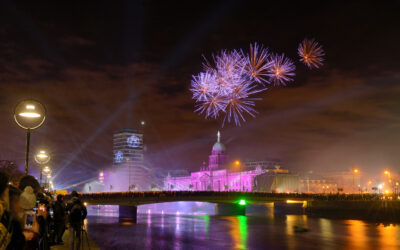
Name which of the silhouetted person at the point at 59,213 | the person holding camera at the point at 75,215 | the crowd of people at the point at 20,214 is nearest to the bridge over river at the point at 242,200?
the silhouetted person at the point at 59,213

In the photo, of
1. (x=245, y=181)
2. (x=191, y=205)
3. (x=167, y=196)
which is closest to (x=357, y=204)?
(x=167, y=196)

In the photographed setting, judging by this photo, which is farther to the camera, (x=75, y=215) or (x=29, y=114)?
(x=29, y=114)

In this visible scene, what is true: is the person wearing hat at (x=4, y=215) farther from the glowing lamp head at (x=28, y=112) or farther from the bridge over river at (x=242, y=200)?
the bridge over river at (x=242, y=200)

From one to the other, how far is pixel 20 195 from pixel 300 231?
149ft

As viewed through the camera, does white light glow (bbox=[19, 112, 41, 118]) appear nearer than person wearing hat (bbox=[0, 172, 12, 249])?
No

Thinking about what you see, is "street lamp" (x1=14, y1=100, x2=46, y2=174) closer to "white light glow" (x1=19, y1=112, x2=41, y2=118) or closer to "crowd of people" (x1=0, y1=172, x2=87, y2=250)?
"white light glow" (x1=19, y1=112, x2=41, y2=118)

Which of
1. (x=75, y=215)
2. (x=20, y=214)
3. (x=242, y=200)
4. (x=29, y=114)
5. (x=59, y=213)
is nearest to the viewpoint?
(x=20, y=214)

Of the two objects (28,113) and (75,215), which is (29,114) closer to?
(28,113)

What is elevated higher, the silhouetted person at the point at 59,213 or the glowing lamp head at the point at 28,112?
the glowing lamp head at the point at 28,112

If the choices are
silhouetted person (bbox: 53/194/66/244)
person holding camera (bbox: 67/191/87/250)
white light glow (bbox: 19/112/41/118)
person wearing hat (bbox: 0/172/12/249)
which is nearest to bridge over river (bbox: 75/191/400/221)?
silhouetted person (bbox: 53/194/66/244)

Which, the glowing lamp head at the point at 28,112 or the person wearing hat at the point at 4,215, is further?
the glowing lamp head at the point at 28,112

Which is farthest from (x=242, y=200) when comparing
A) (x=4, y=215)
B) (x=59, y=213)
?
(x=4, y=215)

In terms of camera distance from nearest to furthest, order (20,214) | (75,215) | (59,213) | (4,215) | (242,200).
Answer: (4,215)
(20,214)
(75,215)
(59,213)
(242,200)

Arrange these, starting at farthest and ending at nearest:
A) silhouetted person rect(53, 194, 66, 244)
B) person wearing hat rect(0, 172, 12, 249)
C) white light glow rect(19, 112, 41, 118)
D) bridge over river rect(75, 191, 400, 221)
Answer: bridge over river rect(75, 191, 400, 221)
silhouetted person rect(53, 194, 66, 244)
white light glow rect(19, 112, 41, 118)
person wearing hat rect(0, 172, 12, 249)
